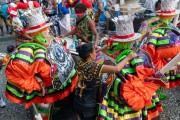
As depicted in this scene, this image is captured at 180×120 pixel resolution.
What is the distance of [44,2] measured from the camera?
6844 mm

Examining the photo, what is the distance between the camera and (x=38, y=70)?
8.65 feet

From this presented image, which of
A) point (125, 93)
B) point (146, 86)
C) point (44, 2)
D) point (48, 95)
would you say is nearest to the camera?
point (125, 93)

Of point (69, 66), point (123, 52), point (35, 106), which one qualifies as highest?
point (123, 52)

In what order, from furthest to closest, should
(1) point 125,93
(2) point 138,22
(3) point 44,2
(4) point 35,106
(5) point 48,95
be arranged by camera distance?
(3) point 44,2
(2) point 138,22
(4) point 35,106
(5) point 48,95
(1) point 125,93

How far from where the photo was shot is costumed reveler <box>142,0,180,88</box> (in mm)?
2998

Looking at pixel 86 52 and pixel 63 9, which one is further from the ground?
pixel 63 9

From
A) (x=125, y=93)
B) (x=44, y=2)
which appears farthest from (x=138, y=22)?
(x=125, y=93)

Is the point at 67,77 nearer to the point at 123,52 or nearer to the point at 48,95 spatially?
the point at 48,95

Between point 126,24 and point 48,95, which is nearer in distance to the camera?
point 126,24

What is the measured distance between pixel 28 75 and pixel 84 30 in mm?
1651

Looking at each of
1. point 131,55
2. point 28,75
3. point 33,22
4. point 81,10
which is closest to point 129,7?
point 81,10

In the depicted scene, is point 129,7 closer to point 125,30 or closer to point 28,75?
point 125,30

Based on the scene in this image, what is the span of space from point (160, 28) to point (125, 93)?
1.20 meters

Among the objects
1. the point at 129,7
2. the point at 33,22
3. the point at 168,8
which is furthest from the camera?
the point at 129,7
